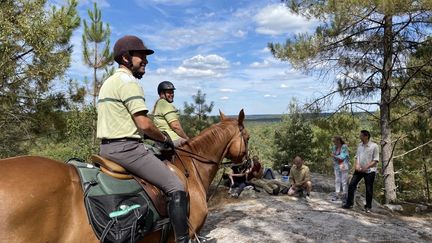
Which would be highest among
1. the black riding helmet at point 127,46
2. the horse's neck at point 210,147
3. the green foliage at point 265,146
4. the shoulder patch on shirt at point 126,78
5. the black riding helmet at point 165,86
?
the black riding helmet at point 127,46

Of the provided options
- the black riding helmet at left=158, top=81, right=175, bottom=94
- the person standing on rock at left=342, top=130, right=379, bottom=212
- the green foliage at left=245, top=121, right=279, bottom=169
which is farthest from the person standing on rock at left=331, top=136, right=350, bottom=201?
the black riding helmet at left=158, top=81, right=175, bottom=94

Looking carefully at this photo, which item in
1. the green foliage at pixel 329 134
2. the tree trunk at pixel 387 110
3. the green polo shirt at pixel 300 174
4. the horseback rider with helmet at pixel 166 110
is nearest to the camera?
the horseback rider with helmet at pixel 166 110

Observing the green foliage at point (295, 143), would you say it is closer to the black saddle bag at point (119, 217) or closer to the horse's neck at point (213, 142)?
the horse's neck at point (213, 142)

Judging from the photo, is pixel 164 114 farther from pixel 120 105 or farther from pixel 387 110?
pixel 387 110

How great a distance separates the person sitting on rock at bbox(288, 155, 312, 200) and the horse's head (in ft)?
20.7

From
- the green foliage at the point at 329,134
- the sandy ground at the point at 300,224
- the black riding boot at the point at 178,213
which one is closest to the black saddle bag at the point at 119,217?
the black riding boot at the point at 178,213

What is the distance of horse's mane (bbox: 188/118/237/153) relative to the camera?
15.4 ft

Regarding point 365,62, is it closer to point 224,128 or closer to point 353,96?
point 353,96

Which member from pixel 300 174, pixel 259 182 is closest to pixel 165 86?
pixel 300 174

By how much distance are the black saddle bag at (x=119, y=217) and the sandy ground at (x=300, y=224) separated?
374 cm

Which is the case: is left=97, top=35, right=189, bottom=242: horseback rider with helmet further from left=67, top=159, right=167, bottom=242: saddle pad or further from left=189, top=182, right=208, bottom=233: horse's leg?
left=189, top=182, right=208, bottom=233: horse's leg

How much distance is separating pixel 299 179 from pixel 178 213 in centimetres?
846

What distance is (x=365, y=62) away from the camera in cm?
1202

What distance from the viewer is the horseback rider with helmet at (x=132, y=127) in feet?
10.6
